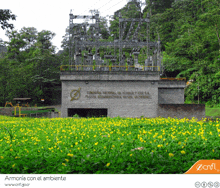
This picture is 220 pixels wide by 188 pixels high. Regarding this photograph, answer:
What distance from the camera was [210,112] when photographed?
3103 centimetres

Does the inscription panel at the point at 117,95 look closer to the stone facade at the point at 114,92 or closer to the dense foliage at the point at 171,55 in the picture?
the stone facade at the point at 114,92

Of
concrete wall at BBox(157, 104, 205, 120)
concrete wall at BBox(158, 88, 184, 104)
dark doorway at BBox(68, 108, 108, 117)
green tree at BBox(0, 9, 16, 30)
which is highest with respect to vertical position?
green tree at BBox(0, 9, 16, 30)

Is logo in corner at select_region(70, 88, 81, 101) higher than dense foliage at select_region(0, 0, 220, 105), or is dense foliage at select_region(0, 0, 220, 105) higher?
dense foliage at select_region(0, 0, 220, 105)

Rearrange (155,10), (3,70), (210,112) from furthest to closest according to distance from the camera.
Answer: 1. (155,10)
2. (3,70)
3. (210,112)

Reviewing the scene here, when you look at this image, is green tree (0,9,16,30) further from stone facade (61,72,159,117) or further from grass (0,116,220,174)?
grass (0,116,220,174)

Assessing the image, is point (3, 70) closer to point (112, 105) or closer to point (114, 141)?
point (112, 105)

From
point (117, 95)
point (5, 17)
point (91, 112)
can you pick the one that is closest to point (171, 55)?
point (91, 112)

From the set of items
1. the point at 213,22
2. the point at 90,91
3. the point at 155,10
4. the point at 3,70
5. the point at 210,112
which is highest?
the point at 155,10

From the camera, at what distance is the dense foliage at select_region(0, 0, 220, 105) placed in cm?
3654

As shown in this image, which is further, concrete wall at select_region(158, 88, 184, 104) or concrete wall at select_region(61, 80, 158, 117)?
concrete wall at select_region(158, 88, 184, 104)

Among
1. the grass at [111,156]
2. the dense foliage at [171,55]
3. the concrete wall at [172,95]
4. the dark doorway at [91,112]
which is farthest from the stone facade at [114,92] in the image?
the grass at [111,156]

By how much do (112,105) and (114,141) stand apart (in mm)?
13035

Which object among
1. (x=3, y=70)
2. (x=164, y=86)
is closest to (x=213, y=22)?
(x=164, y=86)

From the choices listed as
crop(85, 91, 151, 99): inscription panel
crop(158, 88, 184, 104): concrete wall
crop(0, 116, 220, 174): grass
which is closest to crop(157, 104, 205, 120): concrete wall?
crop(85, 91, 151, 99): inscription panel
